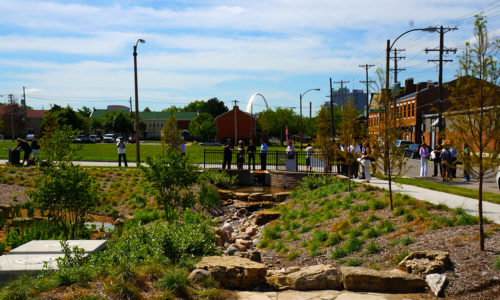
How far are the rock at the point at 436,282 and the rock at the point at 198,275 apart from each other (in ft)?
10.2

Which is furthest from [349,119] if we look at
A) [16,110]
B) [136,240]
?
[16,110]

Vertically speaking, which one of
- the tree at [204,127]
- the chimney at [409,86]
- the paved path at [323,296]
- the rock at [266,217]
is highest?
the chimney at [409,86]

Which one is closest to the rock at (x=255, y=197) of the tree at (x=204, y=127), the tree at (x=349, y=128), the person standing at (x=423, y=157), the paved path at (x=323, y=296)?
the tree at (x=349, y=128)

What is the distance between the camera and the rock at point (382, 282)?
6.13 meters

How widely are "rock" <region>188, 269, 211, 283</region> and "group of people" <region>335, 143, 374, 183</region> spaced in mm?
8842

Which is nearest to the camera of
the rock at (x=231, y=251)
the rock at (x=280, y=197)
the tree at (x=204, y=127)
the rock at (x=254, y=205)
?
the rock at (x=231, y=251)

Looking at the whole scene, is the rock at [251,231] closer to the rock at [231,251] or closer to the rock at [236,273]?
the rock at [231,251]

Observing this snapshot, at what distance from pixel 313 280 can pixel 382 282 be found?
96 centimetres

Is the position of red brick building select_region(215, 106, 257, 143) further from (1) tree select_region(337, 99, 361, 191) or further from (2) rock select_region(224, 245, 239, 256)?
(2) rock select_region(224, 245, 239, 256)

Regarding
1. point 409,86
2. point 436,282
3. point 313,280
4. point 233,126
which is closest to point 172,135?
point 313,280

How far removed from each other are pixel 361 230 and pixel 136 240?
4.86 m

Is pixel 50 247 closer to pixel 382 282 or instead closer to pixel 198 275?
pixel 198 275

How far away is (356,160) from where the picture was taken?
1667cm

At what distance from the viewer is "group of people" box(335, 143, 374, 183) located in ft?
49.0
